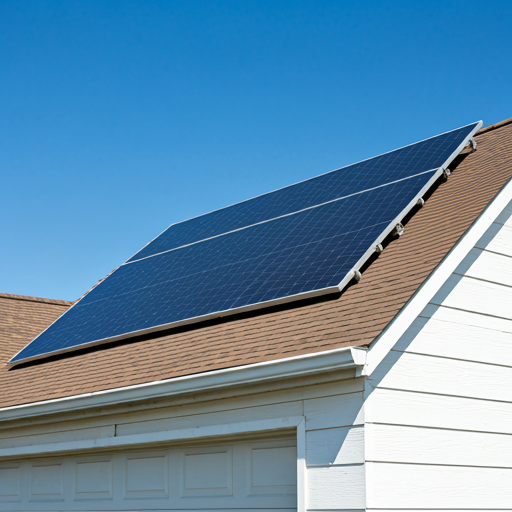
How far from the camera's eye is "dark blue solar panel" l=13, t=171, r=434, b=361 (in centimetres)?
650

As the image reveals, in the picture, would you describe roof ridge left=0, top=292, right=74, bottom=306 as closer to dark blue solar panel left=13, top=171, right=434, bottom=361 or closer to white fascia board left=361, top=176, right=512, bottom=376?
dark blue solar panel left=13, top=171, right=434, bottom=361

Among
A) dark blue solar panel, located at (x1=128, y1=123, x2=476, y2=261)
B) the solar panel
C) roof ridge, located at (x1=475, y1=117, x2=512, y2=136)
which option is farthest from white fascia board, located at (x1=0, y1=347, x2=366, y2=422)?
roof ridge, located at (x1=475, y1=117, x2=512, y2=136)

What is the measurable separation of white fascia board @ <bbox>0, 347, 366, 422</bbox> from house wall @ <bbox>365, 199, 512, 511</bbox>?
376 mm

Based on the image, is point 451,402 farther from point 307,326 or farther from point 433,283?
point 307,326

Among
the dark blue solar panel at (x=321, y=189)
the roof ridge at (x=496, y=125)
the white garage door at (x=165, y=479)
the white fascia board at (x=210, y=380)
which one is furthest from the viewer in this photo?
the roof ridge at (x=496, y=125)

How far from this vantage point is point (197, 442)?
20.2 feet

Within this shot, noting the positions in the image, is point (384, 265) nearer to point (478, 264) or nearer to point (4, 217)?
point (478, 264)

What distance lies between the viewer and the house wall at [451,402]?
4867 mm

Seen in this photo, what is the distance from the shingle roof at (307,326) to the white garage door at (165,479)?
0.79m

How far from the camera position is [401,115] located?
14.8m

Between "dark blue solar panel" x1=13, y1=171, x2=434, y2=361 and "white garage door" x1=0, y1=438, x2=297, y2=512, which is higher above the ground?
"dark blue solar panel" x1=13, y1=171, x2=434, y2=361

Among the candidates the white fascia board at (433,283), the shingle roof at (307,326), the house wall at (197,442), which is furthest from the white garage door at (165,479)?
the white fascia board at (433,283)

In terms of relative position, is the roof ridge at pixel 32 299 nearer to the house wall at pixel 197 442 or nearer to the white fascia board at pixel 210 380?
the house wall at pixel 197 442

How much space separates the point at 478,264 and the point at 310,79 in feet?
33.8
